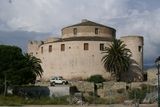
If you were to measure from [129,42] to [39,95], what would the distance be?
35280 mm

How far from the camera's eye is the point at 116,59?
309 ft

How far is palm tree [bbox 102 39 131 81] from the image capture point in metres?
94.4

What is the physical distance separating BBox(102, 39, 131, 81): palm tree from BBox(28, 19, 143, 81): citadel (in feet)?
5.61

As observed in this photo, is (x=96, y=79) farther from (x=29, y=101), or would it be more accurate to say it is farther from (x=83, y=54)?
(x=29, y=101)

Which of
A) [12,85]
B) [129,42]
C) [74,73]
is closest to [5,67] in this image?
[12,85]

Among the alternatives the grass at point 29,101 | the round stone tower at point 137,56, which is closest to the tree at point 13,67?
the grass at point 29,101

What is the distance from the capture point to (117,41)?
96.9m

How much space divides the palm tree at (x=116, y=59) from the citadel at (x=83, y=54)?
1.71 metres

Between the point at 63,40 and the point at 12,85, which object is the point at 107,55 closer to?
the point at 63,40

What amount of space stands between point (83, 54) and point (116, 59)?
24.8 ft

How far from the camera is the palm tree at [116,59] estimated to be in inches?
3716

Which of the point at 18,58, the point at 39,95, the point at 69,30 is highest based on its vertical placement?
the point at 69,30

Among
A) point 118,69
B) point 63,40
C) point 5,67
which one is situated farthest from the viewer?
point 63,40

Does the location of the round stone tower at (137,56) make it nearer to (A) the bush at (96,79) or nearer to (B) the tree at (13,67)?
(A) the bush at (96,79)
